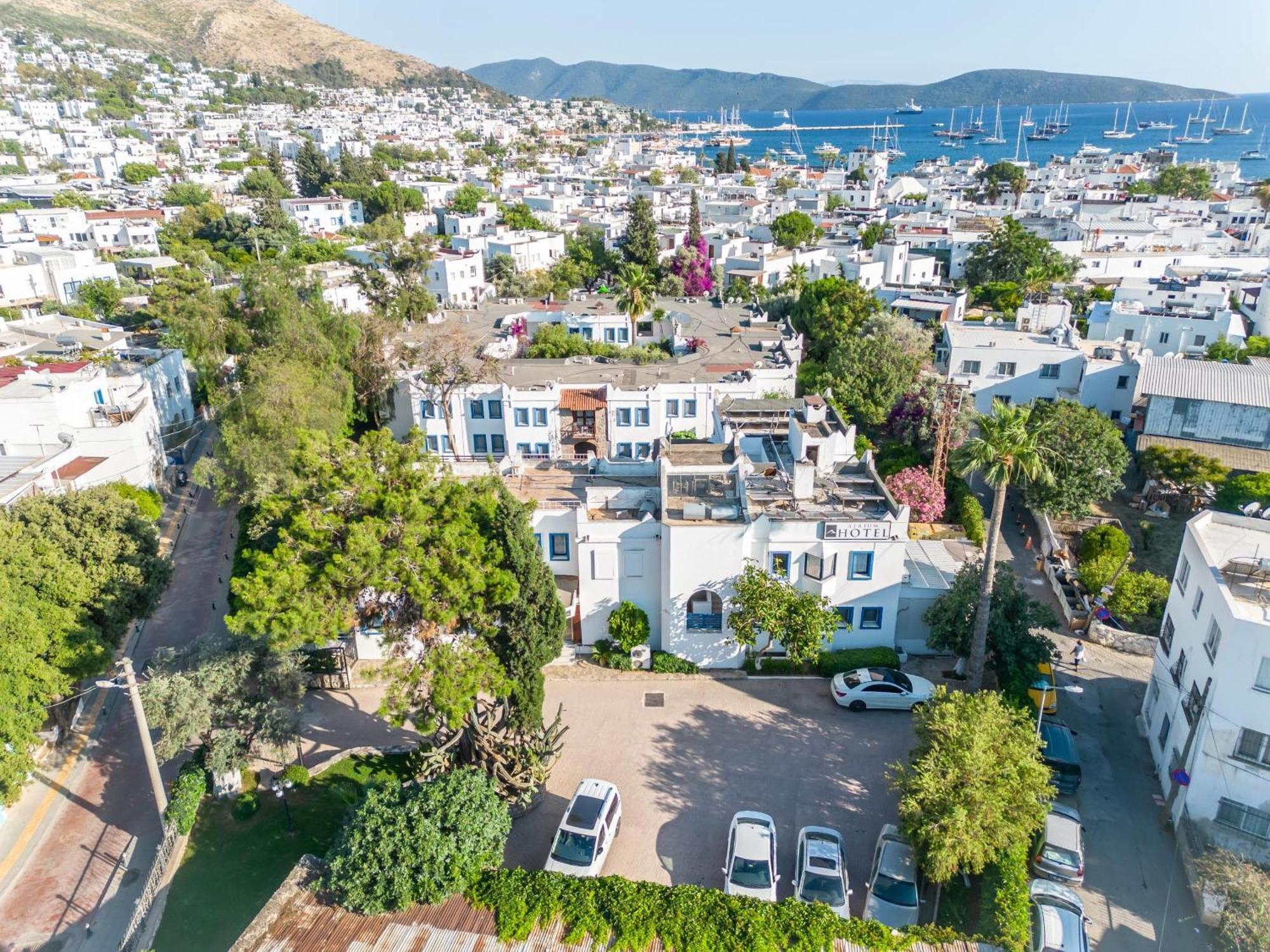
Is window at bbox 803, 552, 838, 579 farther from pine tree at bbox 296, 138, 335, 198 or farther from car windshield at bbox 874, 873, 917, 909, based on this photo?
pine tree at bbox 296, 138, 335, 198

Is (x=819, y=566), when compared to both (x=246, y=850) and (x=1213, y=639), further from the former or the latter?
(x=246, y=850)

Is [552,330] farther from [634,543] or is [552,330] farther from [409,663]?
[409,663]

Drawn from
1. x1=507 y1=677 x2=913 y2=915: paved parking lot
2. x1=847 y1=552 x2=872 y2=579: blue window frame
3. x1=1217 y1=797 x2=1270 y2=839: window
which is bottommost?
x1=507 y1=677 x2=913 y2=915: paved parking lot

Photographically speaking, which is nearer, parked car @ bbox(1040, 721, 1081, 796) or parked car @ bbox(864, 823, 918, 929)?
parked car @ bbox(864, 823, 918, 929)

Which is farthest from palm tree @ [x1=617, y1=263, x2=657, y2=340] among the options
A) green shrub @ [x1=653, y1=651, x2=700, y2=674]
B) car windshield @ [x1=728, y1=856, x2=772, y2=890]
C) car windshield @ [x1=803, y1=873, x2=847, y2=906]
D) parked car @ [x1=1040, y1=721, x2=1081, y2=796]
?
car windshield @ [x1=803, y1=873, x2=847, y2=906]

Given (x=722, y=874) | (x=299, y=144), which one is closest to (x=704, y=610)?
(x=722, y=874)

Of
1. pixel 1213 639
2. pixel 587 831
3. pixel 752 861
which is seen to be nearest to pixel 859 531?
pixel 1213 639

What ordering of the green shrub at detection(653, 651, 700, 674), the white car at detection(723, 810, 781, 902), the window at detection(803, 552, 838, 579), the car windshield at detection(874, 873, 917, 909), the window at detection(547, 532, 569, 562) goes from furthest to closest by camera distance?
1. the window at detection(547, 532, 569, 562)
2. the green shrub at detection(653, 651, 700, 674)
3. the window at detection(803, 552, 838, 579)
4. the white car at detection(723, 810, 781, 902)
5. the car windshield at detection(874, 873, 917, 909)
